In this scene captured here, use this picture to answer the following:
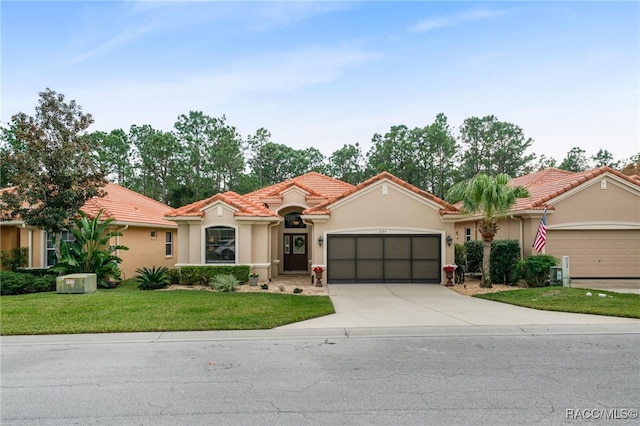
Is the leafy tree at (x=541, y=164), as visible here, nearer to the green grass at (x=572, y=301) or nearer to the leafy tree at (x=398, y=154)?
the leafy tree at (x=398, y=154)

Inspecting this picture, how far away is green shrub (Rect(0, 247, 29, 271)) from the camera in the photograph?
16.8 m

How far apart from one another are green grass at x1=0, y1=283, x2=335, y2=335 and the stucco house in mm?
3932

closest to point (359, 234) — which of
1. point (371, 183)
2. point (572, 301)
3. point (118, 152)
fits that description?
point (371, 183)

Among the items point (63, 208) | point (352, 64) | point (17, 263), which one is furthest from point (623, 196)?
point (17, 263)

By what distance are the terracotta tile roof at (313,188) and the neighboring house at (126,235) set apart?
17.4ft

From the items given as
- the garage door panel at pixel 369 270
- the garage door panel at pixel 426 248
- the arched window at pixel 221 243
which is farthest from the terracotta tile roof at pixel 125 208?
the garage door panel at pixel 426 248

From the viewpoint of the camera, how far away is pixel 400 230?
16.7m

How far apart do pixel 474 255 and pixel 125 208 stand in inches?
681

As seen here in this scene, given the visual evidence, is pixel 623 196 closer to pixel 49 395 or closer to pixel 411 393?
pixel 411 393

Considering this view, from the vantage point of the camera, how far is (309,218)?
16.4m

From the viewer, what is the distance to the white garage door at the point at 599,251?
668 inches

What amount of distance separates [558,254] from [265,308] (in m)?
13.3

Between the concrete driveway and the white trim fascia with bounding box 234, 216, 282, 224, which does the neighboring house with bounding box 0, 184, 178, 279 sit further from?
the concrete driveway

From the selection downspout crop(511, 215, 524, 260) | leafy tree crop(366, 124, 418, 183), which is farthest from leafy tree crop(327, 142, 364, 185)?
downspout crop(511, 215, 524, 260)
